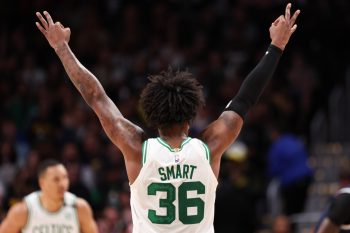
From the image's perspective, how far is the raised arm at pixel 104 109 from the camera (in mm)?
4695

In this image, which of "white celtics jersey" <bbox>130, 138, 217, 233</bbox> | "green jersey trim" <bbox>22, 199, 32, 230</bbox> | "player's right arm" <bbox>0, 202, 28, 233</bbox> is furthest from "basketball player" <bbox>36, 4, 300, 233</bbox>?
"green jersey trim" <bbox>22, 199, 32, 230</bbox>

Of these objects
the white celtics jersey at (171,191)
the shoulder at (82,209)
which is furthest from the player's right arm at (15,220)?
the white celtics jersey at (171,191)

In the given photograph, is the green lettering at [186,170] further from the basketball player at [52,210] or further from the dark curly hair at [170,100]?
the basketball player at [52,210]

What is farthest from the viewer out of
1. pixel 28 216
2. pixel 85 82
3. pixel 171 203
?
pixel 28 216

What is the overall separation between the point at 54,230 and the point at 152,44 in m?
8.06

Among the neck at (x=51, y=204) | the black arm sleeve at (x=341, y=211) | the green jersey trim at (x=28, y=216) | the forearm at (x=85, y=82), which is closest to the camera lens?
the forearm at (x=85, y=82)

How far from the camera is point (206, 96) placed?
1406 cm

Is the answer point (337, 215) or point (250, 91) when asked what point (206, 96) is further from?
point (250, 91)

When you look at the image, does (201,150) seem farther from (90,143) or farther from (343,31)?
(343,31)

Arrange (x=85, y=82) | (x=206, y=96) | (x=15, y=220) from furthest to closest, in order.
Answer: (x=206, y=96) → (x=15, y=220) → (x=85, y=82)

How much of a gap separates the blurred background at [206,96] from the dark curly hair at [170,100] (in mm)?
5937

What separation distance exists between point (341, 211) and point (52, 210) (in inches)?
114

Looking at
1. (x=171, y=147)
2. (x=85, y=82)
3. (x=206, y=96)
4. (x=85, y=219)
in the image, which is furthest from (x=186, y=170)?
(x=206, y=96)

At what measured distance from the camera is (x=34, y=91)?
14.9 metres
